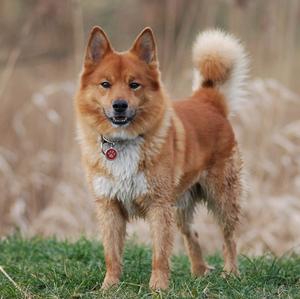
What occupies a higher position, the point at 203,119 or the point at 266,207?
the point at 203,119

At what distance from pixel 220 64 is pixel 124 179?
1.50m

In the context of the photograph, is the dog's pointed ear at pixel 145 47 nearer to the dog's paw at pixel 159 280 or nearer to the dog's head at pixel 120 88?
the dog's head at pixel 120 88

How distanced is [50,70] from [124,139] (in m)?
5.33

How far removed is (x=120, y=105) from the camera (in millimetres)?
4453

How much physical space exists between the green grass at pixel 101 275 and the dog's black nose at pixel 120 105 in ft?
3.47

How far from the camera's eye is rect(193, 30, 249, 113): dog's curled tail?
221 inches

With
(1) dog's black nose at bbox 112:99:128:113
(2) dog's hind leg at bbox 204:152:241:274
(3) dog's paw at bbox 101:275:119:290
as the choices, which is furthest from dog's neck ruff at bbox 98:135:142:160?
(2) dog's hind leg at bbox 204:152:241:274

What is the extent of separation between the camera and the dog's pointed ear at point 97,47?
4746mm

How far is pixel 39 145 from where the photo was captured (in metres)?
8.46

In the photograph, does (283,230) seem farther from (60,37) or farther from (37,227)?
(60,37)

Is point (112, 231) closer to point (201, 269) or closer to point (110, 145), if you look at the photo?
point (110, 145)

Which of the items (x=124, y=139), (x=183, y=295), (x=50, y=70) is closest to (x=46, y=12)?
(x=50, y=70)

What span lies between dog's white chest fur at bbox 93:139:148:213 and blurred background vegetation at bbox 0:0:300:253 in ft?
8.92

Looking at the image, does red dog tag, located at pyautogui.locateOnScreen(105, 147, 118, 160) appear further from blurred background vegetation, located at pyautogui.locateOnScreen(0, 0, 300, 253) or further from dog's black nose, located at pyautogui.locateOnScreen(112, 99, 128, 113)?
blurred background vegetation, located at pyautogui.locateOnScreen(0, 0, 300, 253)
